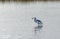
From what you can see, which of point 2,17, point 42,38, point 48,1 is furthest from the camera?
point 48,1

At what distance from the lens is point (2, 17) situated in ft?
5.79

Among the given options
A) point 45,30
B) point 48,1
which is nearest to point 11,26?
point 45,30

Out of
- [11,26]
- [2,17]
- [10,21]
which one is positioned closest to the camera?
[11,26]

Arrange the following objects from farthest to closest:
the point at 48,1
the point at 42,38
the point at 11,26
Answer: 1. the point at 48,1
2. the point at 11,26
3. the point at 42,38

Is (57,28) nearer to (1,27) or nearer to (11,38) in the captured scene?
(11,38)

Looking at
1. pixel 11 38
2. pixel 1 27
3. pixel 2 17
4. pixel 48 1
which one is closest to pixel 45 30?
pixel 11 38

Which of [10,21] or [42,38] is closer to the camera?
[42,38]

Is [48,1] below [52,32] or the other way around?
the other way around

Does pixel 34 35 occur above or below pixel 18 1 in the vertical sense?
below

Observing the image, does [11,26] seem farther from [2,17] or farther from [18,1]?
[18,1]

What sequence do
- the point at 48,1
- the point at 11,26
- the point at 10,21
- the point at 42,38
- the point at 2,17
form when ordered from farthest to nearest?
the point at 48,1, the point at 2,17, the point at 10,21, the point at 11,26, the point at 42,38

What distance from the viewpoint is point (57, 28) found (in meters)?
1.32

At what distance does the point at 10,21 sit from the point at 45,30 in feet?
1.58

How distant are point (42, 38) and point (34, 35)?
97mm
